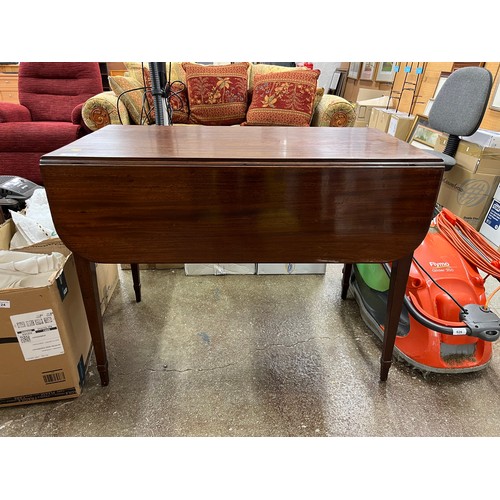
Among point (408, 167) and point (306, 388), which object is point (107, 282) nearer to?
point (306, 388)

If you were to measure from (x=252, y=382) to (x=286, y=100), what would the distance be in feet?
6.07

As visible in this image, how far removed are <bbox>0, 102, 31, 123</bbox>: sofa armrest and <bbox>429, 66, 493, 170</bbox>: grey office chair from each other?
3.08 m

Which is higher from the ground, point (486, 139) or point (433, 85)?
point (433, 85)

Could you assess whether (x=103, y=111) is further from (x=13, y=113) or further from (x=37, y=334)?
(x=37, y=334)

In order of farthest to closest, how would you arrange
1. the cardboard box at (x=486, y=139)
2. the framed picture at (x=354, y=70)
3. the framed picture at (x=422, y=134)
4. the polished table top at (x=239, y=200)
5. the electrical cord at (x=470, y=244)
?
the framed picture at (x=354, y=70)
the framed picture at (x=422, y=134)
the cardboard box at (x=486, y=139)
the electrical cord at (x=470, y=244)
the polished table top at (x=239, y=200)

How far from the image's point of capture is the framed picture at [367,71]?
15.0 ft

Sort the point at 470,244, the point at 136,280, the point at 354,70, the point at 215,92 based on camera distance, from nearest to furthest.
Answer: the point at 470,244
the point at 136,280
the point at 215,92
the point at 354,70

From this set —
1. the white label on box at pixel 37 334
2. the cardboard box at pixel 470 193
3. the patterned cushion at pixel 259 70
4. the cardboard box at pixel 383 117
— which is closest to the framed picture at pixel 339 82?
the cardboard box at pixel 383 117

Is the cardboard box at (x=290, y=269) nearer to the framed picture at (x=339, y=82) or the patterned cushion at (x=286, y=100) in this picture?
the patterned cushion at (x=286, y=100)

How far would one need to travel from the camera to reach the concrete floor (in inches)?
42.2

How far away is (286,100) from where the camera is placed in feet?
7.55

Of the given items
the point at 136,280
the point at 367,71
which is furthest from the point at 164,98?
the point at 367,71

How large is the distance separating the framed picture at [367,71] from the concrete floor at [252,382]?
162 inches

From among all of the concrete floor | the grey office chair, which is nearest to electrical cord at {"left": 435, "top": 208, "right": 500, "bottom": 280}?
the concrete floor
